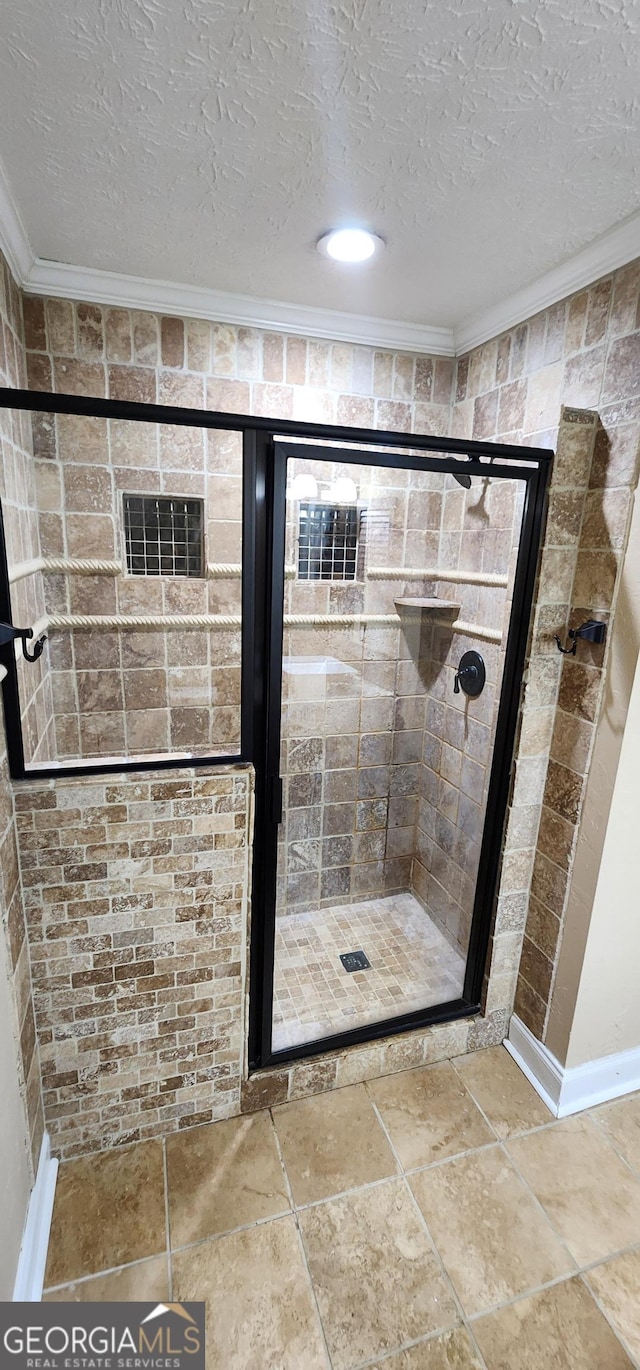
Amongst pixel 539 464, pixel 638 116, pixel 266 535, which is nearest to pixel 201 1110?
pixel 266 535

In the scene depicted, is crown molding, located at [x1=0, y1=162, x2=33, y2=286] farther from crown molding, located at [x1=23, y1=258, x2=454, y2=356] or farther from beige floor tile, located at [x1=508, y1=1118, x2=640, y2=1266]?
beige floor tile, located at [x1=508, y1=1118, x2=640, y2=1266]

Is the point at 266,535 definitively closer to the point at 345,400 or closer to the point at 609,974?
the point at 345,400

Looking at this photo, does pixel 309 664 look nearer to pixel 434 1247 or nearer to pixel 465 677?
pixel 465 677

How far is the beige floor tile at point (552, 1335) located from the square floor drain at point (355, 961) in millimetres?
901

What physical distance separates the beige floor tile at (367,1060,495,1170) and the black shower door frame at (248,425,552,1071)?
0.49ft

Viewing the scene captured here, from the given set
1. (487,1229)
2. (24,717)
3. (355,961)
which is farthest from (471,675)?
(487,1229)

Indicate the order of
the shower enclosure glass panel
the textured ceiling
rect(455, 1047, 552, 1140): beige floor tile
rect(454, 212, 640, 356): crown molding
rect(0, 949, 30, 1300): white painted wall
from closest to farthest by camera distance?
the textured ceiling < rect(0, 949, 30, 1300): white painted wall < rect(454, 212, 640, 356): crown molding < rect(455, 1047, 552, 1140): beige floor tile < the shower enclosure glass panel

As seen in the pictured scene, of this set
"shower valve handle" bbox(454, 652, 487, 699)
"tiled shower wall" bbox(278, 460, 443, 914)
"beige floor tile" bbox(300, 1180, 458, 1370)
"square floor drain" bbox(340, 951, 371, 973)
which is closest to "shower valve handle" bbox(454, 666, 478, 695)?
"shower valve handle" bbox(454, 652, 487, 699)

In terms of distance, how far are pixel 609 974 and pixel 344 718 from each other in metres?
1.10

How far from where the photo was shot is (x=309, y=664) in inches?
71.6

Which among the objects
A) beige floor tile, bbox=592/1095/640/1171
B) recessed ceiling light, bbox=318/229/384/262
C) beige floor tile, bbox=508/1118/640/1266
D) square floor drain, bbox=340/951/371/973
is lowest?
beige floor tile, bbox=592/1095/640/1171

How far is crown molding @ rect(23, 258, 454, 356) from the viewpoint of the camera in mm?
1553

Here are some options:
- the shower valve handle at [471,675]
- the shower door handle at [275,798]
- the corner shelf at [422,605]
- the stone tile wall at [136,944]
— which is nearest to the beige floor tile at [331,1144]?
the stone tile wall at [136,944]

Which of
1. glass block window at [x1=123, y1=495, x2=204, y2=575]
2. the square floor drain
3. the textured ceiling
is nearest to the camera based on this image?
the textured ceiling
